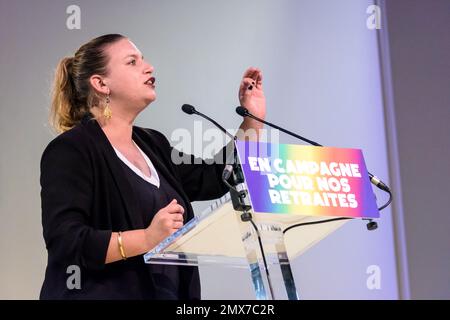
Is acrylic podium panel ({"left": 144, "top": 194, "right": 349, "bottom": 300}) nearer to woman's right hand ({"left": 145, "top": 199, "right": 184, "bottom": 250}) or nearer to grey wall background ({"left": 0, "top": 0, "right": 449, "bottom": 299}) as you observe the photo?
woman's right hand ({"left": 145, "top": 199, "right": 184, "bottom": 250})

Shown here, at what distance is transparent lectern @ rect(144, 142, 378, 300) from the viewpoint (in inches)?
49.5

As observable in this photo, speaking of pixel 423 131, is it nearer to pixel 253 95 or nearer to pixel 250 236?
pixel 253 95

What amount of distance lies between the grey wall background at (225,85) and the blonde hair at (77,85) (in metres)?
0.34

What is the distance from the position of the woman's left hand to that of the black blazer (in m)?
0.34

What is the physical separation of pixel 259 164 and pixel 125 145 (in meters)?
0.72

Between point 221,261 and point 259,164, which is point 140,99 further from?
point 259,164

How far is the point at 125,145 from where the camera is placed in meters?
1.91

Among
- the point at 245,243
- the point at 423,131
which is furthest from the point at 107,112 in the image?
the point at 423,131

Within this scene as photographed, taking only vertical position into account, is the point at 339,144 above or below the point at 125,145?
below

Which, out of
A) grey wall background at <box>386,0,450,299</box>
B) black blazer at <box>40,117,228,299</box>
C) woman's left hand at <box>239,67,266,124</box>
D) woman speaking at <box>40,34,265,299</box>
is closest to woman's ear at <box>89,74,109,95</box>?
woman speaking at <box>40,34,265,299</box>

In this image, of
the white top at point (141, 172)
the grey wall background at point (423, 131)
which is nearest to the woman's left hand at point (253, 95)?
the white top at point (141, 172)

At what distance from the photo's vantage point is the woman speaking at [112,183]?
1.57 meters

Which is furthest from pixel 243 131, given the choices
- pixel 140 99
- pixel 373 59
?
pixel 373 59

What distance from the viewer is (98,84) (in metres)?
1.96
